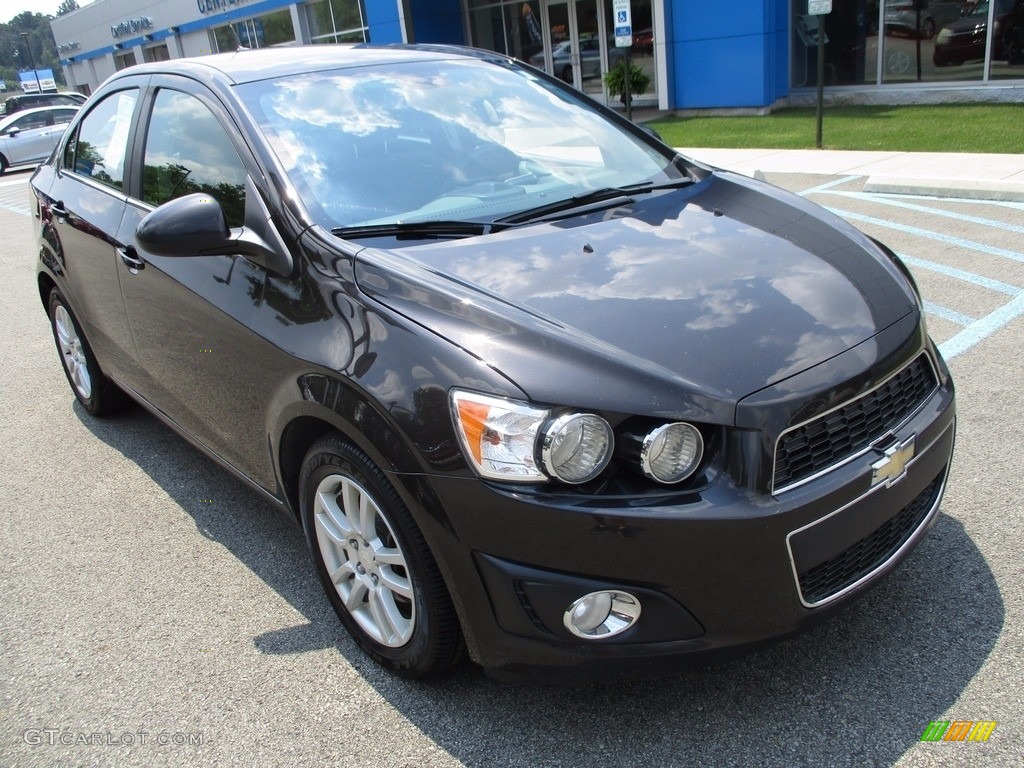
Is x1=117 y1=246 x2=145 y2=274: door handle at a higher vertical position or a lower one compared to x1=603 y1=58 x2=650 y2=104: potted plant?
higher

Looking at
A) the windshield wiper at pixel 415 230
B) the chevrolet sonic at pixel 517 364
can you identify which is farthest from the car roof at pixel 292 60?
the windshield wiper at pixel 415 230

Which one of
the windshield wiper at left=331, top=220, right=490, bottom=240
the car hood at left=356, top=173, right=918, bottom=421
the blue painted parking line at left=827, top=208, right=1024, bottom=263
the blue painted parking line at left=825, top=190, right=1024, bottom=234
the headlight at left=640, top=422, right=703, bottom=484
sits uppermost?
the windshield wiper at left=331, top=220, right=490, bottom=240

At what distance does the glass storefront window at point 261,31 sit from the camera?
30.4m

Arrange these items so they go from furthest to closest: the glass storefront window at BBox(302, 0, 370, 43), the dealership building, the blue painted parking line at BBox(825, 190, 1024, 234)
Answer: the glass storefront window at BBox(302, 0, 370, 43), the dealership building, the blue painted parking line at BBox(825, 190, 1024, 234)

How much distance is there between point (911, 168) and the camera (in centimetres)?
931

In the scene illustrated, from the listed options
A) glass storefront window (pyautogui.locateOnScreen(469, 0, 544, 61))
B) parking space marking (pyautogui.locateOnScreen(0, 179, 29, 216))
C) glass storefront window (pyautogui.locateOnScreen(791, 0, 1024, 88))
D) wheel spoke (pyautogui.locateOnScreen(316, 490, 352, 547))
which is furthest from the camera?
glass storefront window (pyautogui.locateOnScreen(469, 0, 544, 61))

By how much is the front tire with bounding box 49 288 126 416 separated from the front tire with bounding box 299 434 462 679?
7.95 ft

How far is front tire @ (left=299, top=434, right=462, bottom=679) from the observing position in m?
2.39

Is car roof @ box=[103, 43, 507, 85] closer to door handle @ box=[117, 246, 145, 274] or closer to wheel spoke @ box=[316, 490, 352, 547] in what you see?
door handle @ box=[117, 246, 145, 274]

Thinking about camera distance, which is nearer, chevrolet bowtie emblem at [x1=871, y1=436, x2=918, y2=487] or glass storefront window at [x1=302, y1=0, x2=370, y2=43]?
chevrolet bowtie emblem at [x1=871, y1=436, x2=918, y2=487]

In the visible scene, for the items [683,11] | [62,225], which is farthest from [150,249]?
[683,11]

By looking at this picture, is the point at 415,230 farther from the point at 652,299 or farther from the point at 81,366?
the point at 81,366

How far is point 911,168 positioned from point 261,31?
91.0 feet

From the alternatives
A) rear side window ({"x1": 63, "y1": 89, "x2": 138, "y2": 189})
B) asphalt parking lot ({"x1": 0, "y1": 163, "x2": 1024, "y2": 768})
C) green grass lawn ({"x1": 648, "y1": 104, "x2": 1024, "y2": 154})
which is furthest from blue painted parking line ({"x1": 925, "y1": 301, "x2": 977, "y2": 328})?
green grass lawn ({"x1": 648, "y1": 104, "x2": 1024, "y2": 154})
